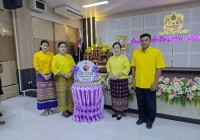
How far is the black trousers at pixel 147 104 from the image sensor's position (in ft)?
7.28

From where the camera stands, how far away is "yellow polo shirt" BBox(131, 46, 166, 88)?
6.88 ft

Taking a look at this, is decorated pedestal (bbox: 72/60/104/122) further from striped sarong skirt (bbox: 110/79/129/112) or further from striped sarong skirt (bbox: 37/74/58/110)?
striped sarong skirt (bbox: 37/74/58/110)

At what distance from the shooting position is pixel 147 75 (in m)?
2.17

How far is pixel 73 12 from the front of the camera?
18.0 feet

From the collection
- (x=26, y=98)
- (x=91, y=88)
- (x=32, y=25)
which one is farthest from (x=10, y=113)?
(x=32, y=25)

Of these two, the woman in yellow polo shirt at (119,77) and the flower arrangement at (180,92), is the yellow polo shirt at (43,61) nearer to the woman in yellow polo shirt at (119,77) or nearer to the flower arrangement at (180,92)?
the woman in yellow polo shirt at (119,77)

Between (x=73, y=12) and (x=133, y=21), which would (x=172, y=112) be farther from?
(x=73, y=12)

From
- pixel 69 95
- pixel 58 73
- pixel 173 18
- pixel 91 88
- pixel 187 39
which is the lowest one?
pixel 69 95

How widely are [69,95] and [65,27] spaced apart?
4015 millimetres

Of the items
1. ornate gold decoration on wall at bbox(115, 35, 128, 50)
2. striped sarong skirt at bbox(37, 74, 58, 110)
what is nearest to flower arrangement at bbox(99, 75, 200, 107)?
striped sarong skirt at bbox(37, 74, 58, 110)

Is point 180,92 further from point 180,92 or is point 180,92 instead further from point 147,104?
point 147,104

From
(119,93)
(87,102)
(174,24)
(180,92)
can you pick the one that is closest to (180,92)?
(180,92)

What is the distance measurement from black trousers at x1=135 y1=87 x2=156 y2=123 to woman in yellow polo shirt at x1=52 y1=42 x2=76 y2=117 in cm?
124

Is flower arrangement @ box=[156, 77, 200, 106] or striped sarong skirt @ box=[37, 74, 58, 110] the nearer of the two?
flower arrangement @ box=[156, 77, 200, 106]
